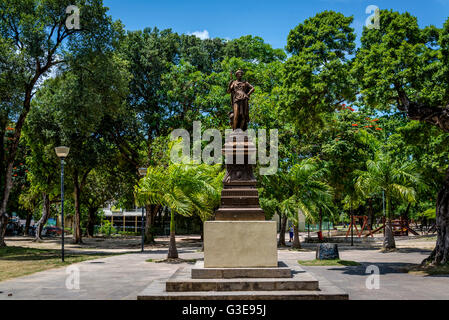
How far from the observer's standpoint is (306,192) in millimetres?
24594

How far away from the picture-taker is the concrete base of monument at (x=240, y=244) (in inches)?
392

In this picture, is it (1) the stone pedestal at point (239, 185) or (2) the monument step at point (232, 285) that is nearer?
(2) the monument step at point (232, 285)

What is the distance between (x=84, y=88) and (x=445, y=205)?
17.5 meters

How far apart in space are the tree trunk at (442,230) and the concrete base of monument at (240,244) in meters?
7.06

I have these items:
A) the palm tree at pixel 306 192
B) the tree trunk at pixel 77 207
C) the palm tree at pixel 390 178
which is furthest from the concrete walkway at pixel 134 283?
the tree trunk at pixel 77 207

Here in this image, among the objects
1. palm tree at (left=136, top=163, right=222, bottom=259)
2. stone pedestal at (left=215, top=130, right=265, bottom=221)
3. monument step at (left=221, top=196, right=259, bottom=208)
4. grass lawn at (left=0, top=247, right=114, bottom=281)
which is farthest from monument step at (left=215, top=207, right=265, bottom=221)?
grass lawn at (left=0, top=247, right=114, bottom=281)

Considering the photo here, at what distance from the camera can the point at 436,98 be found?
42.9ft

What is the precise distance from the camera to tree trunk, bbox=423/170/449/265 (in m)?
13.8

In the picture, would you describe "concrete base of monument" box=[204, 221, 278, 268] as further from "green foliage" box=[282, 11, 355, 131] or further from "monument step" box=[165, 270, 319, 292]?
"green foliage" box=[282, 11, 355, 131]

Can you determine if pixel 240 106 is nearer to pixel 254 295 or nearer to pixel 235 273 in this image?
pixel 235 273

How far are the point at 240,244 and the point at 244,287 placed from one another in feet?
3.65

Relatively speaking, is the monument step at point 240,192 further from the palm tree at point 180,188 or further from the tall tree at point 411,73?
the palm tree at point 180,188

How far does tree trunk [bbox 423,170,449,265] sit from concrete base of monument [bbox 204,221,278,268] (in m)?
7.06

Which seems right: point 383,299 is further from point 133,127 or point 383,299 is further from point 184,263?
point 133,127
